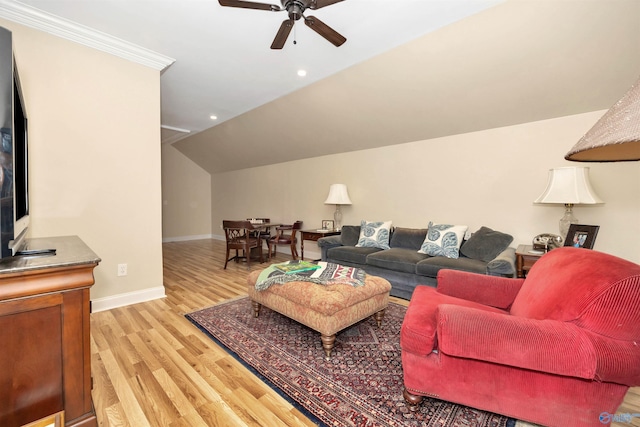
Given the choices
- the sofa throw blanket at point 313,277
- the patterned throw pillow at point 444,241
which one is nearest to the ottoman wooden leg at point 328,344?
the sofa throw blanket at point 313,277

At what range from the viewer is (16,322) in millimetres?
1065

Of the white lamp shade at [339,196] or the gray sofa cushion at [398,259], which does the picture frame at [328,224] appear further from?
the gray sofa cushion at [398,259]

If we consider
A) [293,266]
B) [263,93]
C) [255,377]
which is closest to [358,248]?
[293,266]

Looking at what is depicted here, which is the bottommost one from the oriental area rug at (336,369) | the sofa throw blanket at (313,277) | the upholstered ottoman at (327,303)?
the oriental area rug at (336,369)

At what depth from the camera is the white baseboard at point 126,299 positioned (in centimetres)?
273

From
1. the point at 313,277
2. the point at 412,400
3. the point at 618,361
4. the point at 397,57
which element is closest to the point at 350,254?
the point at 313,277

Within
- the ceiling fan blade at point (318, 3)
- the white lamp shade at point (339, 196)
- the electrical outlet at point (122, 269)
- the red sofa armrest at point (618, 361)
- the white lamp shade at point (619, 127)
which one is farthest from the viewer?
the white lamp shade at point (339, 196)

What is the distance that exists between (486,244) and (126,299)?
4070mm

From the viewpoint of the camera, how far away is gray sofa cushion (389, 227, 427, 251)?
3.65 metres

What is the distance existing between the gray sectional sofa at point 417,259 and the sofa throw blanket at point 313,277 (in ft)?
3.01

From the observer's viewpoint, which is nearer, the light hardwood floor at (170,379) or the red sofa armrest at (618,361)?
the red sofa armrest at (618,361)

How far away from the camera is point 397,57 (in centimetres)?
279

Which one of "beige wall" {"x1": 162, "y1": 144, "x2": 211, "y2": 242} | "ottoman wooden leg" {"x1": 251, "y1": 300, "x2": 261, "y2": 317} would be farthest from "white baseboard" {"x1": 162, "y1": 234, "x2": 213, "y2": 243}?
"ottoman wooden leg" {"x1": 251, "y1": 300, "x2": 261, "y2": 317}

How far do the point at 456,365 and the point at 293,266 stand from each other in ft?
5.31
